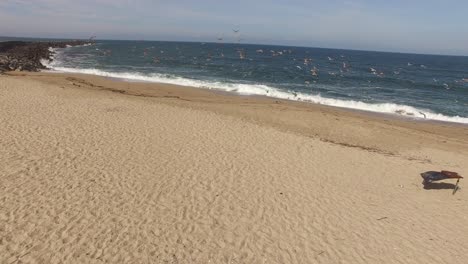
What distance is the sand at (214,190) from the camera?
7.83 metres

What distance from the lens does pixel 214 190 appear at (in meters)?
10.5

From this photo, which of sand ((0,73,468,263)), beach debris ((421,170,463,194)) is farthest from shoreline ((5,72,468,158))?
beach debris ((421,170,463,194))

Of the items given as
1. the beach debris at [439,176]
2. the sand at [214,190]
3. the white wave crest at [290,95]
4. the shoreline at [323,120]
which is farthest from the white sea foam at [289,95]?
the beach debris at [439,176]

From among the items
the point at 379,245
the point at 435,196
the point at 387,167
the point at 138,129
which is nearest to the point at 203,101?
the point at 138,129

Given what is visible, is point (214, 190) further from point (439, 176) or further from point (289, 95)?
point (289, 95)

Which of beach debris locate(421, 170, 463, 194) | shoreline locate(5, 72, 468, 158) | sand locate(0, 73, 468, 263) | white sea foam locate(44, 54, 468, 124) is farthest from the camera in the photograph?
white sea foam locate(44, 54, 468, 124)

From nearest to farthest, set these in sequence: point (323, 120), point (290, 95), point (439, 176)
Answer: point (439, 176), point (323, 120), point (290, 95)

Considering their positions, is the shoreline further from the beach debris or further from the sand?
the beach debris

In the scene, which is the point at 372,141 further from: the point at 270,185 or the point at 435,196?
the point at 270,185

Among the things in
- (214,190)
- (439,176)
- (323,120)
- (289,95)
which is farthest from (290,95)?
(214,190)

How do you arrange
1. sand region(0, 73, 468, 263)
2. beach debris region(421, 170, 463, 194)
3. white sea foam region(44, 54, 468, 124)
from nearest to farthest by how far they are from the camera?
sand region(0, 73, 468, 263), beach debris region(421, 170, 463, 194), white sea foam region(44, 54, 468, 124)

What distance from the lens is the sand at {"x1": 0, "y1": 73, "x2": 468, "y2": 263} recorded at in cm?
783

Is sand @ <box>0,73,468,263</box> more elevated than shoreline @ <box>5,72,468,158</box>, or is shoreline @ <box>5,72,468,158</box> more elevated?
shoreline @ <box>5,72,468,158</box>

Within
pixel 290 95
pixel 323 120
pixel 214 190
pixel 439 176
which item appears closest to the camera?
pixel 214 190
